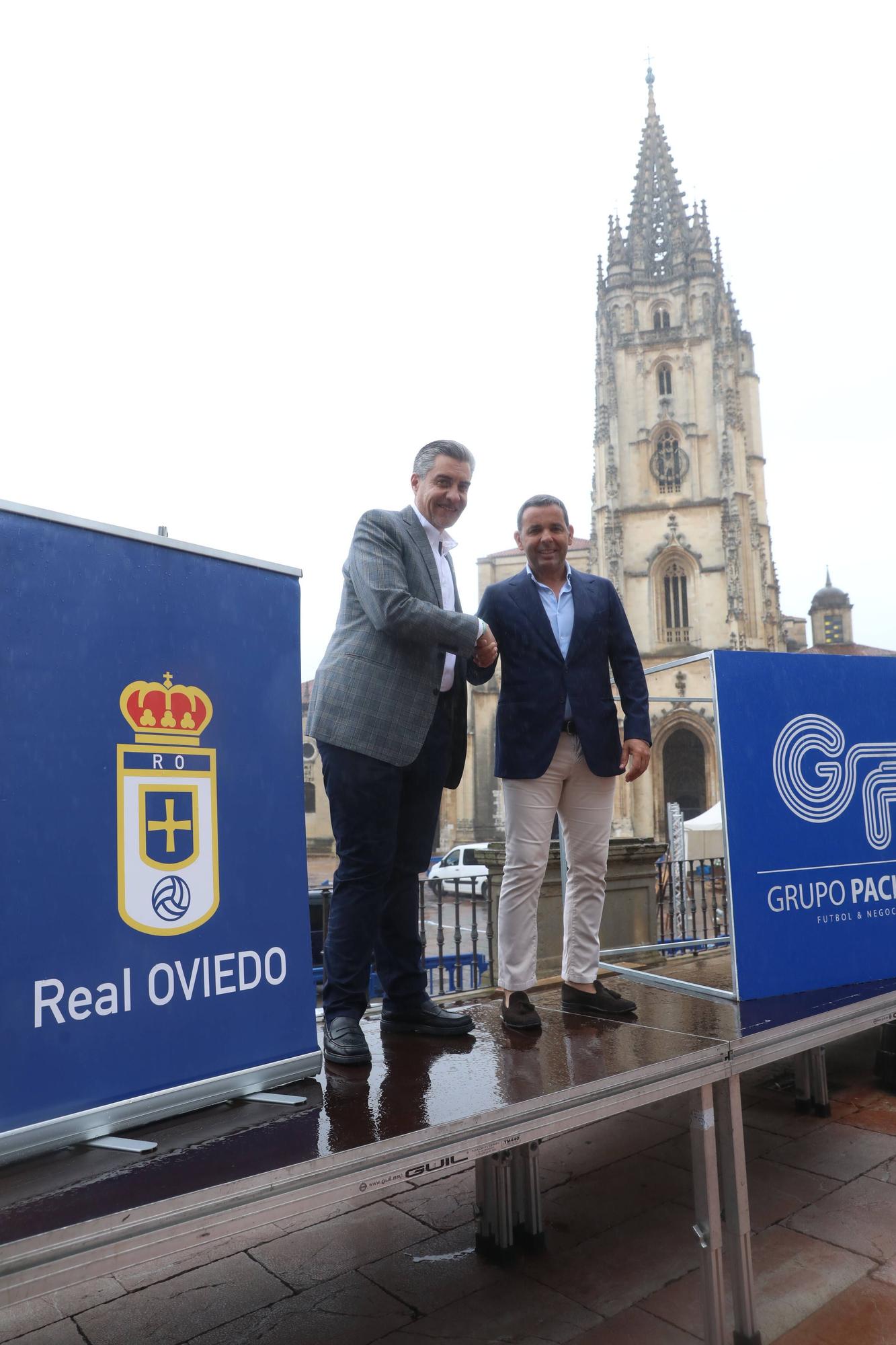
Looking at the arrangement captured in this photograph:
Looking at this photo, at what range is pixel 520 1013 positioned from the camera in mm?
3082

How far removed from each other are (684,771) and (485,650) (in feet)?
119

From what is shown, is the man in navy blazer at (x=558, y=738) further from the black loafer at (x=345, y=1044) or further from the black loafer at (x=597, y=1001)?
the black loafer at (x=345, y=1044)

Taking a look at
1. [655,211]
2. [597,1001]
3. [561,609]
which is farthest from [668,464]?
[597,1001]

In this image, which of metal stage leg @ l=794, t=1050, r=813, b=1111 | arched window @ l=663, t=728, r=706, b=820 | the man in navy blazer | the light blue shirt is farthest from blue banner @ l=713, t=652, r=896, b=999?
arched window @ l=663, t=728, r=706, b=820

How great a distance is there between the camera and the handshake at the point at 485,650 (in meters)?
2.88

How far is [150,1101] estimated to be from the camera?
6.71ft

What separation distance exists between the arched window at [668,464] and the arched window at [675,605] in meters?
3.46

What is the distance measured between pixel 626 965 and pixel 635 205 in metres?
50.4

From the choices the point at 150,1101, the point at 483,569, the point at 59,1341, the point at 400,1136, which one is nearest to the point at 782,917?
the point at 400,1136

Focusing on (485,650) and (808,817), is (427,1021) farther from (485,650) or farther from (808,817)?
(808,817)

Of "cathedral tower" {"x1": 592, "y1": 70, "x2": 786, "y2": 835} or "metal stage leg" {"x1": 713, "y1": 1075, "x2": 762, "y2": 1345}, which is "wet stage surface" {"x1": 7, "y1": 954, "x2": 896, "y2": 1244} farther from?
"cathedral tower" {"x1": 592, "y1": 70, "x2": 786, "y2": 835}

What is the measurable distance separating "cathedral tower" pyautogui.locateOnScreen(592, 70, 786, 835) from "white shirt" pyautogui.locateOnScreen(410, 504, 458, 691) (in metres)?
32.4

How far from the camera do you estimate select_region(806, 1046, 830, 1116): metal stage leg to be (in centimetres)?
415

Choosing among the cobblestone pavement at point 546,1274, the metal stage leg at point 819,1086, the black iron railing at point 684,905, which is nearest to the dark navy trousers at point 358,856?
the cobblestone pavement at point 546,1274
